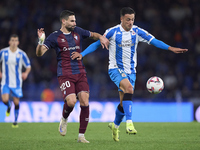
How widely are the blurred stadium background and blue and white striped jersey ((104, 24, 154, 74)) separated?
7165mm

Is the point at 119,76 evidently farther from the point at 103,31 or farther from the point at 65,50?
the point at 103,31

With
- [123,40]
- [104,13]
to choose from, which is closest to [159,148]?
[123,40]

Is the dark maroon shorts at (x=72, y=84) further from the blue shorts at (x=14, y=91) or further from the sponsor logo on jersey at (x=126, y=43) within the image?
the blue shorts at (x=14, y=91)

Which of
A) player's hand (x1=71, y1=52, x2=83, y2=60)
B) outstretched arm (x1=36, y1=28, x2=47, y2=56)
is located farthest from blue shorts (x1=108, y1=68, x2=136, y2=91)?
outstretched arm (x1=36, y1=28, x2=47, y2=56)

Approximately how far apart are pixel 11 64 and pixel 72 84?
15.3 feet

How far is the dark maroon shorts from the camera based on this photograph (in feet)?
21.4

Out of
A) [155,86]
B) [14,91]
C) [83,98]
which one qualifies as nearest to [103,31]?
[14,91]

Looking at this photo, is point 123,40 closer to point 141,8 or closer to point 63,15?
point 63,15

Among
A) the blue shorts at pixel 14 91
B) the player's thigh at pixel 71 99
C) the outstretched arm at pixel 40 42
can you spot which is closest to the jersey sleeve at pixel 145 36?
the player's thigh at pixel 71 99

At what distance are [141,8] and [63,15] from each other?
1314cm

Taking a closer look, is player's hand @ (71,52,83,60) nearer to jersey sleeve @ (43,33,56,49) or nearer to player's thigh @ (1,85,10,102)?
jersey sleeve @ (43,33,56,49)

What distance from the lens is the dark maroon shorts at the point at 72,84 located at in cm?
652

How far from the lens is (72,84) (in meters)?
6.57

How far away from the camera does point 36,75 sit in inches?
631
